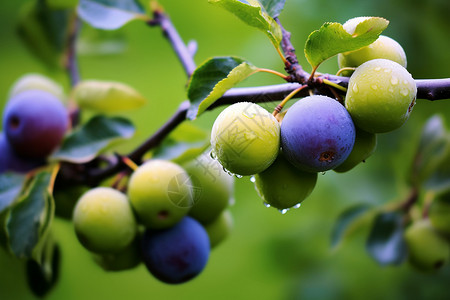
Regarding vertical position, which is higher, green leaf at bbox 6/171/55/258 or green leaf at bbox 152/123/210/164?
green leaf at bbox 152/123/210/164

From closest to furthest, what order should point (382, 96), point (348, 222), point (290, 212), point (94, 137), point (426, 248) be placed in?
→ point (382, 96) < point (94, 137) < point (426, 248) < point (348, 222) < point (290, 212)

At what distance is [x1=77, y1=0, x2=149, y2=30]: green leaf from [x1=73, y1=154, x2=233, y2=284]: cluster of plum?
43 centimetres

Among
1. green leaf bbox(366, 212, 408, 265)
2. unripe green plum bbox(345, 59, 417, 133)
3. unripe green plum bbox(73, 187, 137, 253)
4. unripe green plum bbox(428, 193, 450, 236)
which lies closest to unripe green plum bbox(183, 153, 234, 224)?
unripe green plum bbox(73, 187, 137, 253)

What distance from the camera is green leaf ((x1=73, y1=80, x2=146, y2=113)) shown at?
113 cm

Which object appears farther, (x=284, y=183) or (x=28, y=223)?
(x=28, y=223)

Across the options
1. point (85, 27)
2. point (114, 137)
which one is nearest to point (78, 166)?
point (114, 137)

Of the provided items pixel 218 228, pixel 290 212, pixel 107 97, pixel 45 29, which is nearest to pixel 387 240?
pixel 218 228

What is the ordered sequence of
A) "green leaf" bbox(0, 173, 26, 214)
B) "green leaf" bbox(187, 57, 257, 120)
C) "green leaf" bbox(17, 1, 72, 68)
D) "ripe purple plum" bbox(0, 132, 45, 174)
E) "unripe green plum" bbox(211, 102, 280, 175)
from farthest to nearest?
"green leaf" bbox(17, 1, 72, 68) < "ripe purple plum" bbox(0, 132, 45, 174) < "green leaf" bbox(0, 173, 26, 214) < "green leaf" bbox(187, 57, 257, 120) < "unripe green plum" bbox(211, 102, 280, 175)

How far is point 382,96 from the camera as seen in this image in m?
0.59

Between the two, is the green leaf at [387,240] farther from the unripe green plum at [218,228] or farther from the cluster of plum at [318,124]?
the cluster of plum at [318,124]

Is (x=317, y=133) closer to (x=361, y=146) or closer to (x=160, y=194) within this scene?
(x=361, y=146)

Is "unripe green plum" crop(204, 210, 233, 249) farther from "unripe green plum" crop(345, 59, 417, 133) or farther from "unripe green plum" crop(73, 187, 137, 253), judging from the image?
"unripe green plum" crop(345, 59, 417, 133)

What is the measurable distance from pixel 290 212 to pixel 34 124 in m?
1.06

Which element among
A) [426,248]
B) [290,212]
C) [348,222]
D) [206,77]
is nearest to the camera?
[206,77]
